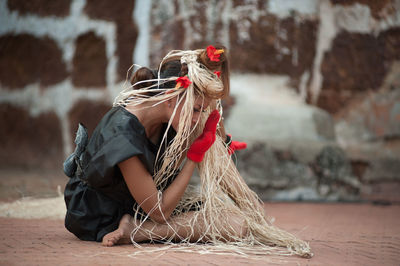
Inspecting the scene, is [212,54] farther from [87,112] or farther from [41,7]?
[41,7]

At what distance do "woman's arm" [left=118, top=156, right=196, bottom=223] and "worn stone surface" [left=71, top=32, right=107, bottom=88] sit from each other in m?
2.60

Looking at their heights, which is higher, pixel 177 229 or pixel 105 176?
pixel 105 176

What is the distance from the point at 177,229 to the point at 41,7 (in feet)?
10.2

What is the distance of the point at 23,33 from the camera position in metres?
4.36

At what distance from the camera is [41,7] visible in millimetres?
4391

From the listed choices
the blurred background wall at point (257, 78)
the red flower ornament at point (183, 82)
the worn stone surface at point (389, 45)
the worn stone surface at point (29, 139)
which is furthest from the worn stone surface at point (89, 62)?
the worn stone surface at point (389, 45)

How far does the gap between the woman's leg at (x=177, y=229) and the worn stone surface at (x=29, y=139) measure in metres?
2.44

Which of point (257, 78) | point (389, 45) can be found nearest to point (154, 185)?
point (257, 78)

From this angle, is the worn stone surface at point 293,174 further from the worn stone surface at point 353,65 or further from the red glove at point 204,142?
the red glove at point 204,142

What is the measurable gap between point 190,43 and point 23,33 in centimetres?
159

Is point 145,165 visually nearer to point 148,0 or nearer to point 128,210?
point 128,210

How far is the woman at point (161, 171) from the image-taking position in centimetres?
205

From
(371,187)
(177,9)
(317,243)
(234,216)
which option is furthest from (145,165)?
(371,187)

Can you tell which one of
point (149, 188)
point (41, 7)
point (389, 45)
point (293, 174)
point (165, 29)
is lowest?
point (293, 174)
